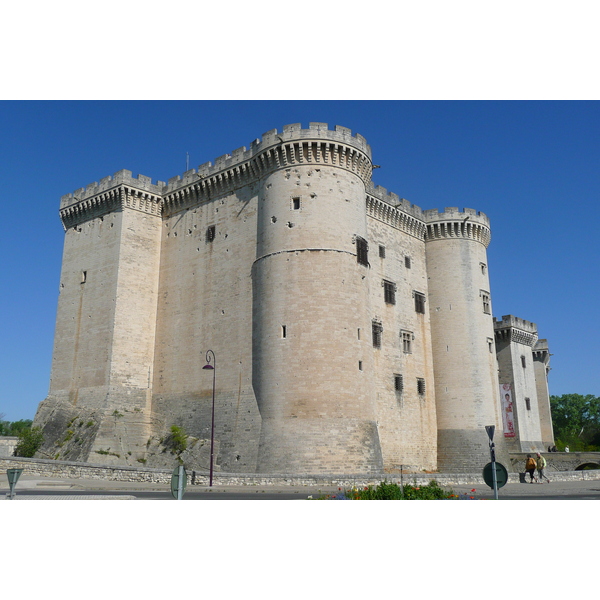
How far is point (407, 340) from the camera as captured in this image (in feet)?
118

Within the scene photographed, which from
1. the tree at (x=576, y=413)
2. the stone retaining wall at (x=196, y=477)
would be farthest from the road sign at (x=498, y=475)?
the tree at (x=576, y=413)

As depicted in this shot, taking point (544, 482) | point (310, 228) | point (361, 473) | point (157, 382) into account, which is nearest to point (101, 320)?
point (157, 382)

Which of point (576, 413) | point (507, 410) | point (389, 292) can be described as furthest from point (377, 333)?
point (576, 413)

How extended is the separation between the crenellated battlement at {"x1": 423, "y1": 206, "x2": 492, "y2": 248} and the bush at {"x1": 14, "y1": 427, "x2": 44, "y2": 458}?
1025 inches

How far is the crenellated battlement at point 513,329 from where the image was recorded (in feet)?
158

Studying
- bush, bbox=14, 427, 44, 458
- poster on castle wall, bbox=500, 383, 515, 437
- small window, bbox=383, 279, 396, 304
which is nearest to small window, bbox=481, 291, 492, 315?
small window, bbox=383, 279, 396, 304

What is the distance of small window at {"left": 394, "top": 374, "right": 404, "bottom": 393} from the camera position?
1336 inches

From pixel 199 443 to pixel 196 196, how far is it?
14.0 m

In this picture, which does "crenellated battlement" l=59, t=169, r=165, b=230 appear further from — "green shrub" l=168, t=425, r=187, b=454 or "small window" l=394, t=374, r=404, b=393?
"small window" l=394, t=374, r=404, b=393

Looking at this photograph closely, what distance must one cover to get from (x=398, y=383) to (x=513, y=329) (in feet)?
59.7

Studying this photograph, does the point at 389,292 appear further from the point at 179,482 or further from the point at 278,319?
the point at 179,482

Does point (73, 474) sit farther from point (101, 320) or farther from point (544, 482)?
point (544, 482)

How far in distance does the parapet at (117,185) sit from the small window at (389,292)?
14.5m

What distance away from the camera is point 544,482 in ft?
90.4
